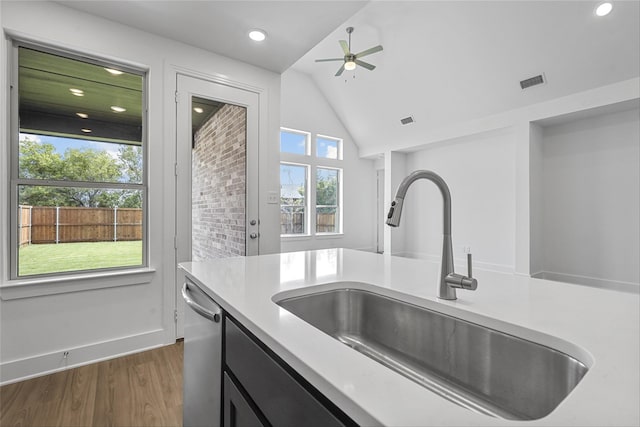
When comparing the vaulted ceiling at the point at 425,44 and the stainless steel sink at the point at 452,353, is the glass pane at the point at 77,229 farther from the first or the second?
the stainless steel sink at the point at 452,353

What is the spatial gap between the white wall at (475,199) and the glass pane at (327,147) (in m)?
1.81

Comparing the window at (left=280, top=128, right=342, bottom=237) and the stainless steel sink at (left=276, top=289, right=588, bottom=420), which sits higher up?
the window at (left=280, top=128, right=342, bottom=237)

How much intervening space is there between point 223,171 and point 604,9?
437 cm

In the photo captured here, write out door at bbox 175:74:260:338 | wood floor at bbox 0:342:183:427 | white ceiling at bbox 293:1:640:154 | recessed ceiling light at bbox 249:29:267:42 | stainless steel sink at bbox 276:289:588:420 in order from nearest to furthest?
stainless steel sink at bbox 276:289:588:420, wood floor at bbox 0:342:183:427, recessed ceiling light at bbox 249:29:267:42, door at bbox 175:74:260:338, white ceiling at bbox 293:1:640:154

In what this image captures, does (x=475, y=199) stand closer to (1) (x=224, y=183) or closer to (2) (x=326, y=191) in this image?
(2) (x=326, y=191)

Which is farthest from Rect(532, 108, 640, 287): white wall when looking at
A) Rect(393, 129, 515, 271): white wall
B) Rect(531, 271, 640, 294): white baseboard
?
Rect(393, 129, 515, 271): white wall

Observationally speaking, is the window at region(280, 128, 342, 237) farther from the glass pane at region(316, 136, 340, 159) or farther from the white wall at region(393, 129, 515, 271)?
the white wall at region(393, 129, 515, 271)

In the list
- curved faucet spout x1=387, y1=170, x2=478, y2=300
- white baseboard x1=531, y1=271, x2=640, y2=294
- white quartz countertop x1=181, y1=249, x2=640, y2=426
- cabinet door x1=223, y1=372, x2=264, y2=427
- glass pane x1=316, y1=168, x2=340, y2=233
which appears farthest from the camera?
glass pane x1=316, y1=168, x2=340, y2=233

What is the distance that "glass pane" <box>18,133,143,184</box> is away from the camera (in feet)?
7.20

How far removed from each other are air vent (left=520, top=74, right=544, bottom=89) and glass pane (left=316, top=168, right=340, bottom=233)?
378 centimetres

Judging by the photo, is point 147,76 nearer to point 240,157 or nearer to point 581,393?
point 240,157

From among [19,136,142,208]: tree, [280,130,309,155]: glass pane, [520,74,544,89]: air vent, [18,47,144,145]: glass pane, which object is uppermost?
[520,74,544,89]: air vent

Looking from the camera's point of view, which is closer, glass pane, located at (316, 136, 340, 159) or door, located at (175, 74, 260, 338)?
door, located at (175, 74, 260, 338)

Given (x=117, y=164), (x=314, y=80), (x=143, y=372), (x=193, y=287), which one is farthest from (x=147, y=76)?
(x=314, y=80)
